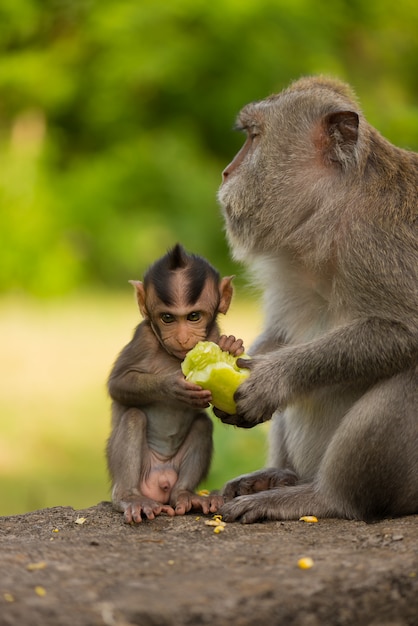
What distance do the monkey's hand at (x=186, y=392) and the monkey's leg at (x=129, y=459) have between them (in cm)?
29

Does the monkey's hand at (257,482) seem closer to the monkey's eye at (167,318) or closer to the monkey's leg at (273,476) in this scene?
the monkey's leg at (273,476)

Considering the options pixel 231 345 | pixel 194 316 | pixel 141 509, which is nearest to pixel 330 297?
pixel 231 345

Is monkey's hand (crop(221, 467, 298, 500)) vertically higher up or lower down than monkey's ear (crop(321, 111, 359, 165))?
lower down

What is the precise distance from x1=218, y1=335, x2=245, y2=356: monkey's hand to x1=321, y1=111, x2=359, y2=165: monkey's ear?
106cm

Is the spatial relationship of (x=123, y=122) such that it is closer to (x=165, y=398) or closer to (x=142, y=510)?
(x=165, y=398)

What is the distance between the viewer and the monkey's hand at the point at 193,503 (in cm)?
551

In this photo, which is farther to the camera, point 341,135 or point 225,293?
point 225,293

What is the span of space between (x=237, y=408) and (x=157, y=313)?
2.05ft

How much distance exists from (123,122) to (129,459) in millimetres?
15625

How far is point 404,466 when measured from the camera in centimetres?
532

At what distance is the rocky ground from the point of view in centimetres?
390

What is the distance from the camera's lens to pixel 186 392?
210 inches

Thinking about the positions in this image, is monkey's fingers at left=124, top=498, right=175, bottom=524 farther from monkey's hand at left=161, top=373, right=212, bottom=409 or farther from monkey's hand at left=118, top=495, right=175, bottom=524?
monkey's hand at left=161, top=373, right=212, bottom=409

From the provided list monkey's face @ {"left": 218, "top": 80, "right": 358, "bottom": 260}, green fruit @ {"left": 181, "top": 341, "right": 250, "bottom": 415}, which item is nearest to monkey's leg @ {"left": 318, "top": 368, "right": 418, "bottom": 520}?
green fruit @ {"left": 181, "top": 341, "right": 250, "bottom": 415}
